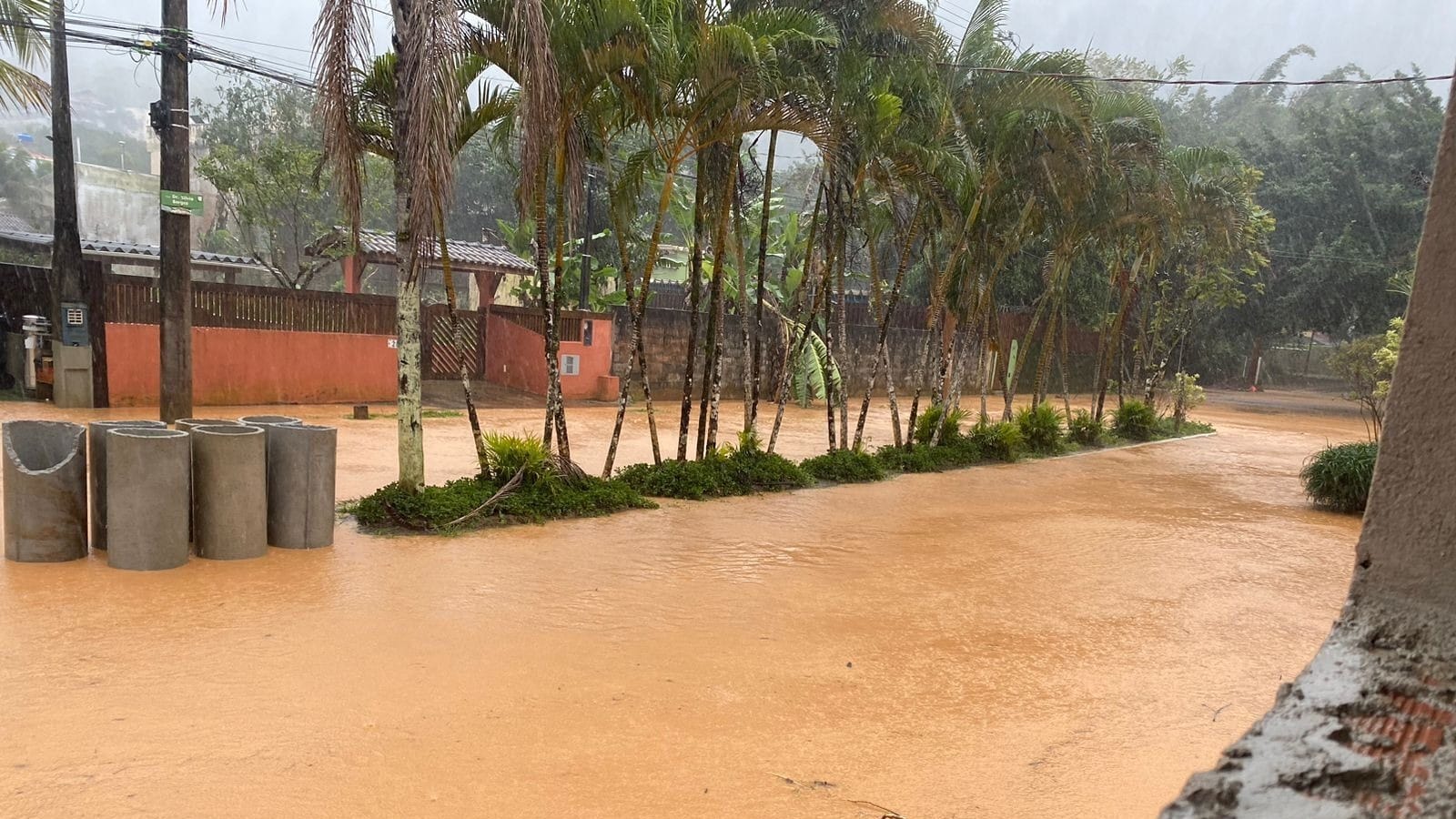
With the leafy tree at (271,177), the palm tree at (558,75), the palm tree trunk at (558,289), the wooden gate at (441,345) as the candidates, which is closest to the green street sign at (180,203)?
the palm tree at (558,75)

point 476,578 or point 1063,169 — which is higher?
point 1063,169

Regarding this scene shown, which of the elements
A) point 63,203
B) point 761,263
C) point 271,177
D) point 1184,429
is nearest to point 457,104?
point 761,263

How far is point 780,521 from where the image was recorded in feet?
31.4

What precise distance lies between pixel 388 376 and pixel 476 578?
1250cm

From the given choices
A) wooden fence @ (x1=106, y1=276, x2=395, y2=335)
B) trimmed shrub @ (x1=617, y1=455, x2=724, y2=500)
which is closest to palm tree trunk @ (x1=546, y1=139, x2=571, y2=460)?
trimmed shrub @ (x1=617, y1=455, x2=724, y2=500)

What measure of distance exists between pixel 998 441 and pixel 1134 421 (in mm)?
6344

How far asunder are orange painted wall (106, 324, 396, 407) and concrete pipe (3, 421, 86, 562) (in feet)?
31.1

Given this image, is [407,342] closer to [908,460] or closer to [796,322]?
[908,460]

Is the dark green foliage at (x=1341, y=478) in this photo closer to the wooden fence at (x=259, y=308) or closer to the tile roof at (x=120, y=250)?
the wooden fence at (x=259, y=308)

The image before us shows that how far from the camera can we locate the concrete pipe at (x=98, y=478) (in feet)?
22.0

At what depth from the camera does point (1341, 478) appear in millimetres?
12258

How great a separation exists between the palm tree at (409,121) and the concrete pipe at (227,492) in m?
1.41

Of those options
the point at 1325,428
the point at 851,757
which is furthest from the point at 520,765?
the point at 1325,428

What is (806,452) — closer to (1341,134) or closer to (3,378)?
(3,378)
